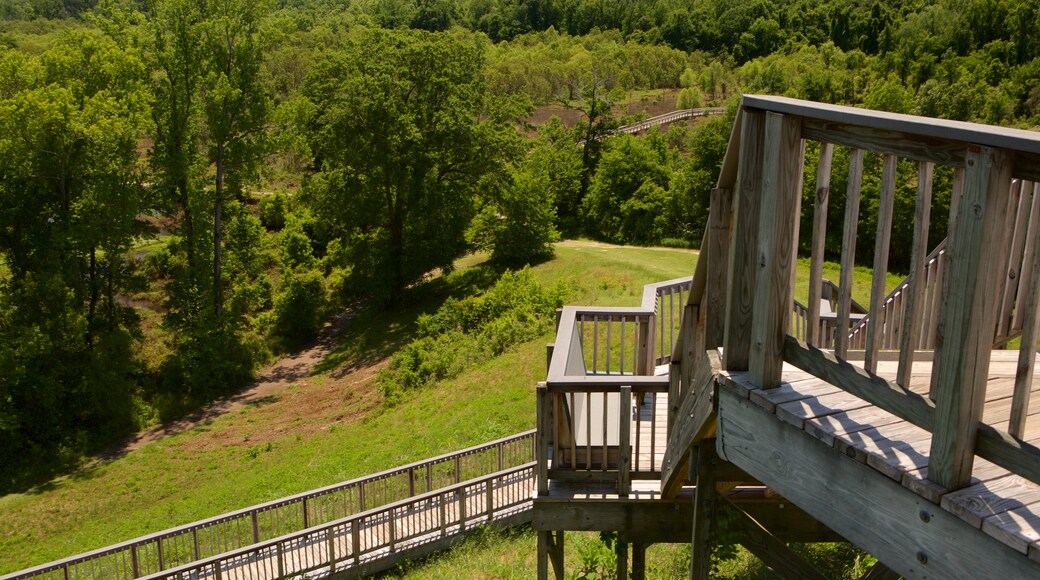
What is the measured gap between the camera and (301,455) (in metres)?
16.6

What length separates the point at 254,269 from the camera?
94.8 feet

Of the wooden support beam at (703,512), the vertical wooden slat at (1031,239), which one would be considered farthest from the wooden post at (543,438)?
the vertical wooden slat at (1031,239)

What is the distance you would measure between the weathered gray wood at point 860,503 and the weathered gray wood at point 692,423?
183mm

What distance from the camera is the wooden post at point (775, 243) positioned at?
9.72ft

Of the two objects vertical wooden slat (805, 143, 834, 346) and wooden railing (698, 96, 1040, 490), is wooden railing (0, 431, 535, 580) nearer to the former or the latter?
wooden railing (698, 96, 1040, 490)

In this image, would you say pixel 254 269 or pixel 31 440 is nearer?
pixel 31 440

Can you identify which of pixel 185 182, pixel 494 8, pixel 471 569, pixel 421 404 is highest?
pixel 494 8

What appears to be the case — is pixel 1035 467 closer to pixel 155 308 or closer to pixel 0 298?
pixel 0 298

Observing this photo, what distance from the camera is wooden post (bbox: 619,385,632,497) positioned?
4.79 meters

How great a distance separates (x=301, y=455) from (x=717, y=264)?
14274 millimetres

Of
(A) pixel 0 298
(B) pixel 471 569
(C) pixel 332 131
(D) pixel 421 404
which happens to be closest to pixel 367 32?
(C) pixel 332 131

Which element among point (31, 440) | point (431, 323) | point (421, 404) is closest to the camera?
point (421, 404)

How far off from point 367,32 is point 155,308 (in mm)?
13092

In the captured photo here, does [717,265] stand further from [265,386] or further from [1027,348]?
[265,386]
